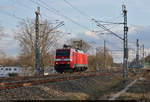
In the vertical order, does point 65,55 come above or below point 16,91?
above

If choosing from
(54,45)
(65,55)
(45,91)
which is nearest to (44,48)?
(54,45)

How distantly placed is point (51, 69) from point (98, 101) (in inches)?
1484

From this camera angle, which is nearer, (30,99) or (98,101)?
(30,99)

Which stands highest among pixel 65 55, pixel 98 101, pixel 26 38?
pixel 26 38

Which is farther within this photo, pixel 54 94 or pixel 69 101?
pixel 54 94

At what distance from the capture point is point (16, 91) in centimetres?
1405

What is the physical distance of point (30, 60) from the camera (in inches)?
1996

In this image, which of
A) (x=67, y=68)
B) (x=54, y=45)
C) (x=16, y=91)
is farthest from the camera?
(x=54, y=45)

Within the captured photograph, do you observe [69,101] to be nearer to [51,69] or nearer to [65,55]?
[65,55]

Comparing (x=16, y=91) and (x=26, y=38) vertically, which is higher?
(x=26, y=38)

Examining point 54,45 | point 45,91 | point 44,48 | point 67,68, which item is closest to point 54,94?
point 45,91

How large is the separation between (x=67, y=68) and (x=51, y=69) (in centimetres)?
1719

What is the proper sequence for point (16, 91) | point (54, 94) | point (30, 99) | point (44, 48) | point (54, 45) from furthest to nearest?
point (54, 45)
point (44, 48)
point (54, 94)
point (16, 91)
point (30, 99)

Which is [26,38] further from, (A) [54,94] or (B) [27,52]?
(A) [54,94]
